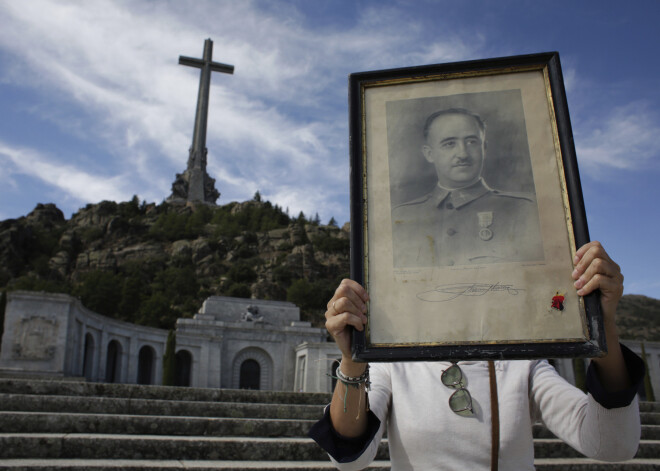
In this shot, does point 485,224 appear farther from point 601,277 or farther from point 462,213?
point 601,277

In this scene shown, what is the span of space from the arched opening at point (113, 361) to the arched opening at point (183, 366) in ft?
15.2

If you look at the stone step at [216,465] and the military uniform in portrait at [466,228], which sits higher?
the military uniform in portrait at [466,228]

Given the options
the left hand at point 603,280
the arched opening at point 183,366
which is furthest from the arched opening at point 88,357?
the left hand at point 603,280

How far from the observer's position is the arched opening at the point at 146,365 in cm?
3481

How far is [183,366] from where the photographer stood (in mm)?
34781

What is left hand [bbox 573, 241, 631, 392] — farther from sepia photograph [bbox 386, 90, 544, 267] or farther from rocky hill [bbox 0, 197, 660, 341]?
rocky hill [bbox 0, 197, 660, 341]

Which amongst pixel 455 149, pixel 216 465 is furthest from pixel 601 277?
pixel 216 465

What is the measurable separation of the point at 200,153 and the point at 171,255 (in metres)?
19.0

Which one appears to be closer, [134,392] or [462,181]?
[462,181]

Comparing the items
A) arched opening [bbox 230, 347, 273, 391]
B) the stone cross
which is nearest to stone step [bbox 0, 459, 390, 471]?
arched opening [bbox 230, 347, 273, 391]

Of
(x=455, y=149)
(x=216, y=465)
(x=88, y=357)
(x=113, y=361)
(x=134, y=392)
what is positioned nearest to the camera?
(x=455, y=149)

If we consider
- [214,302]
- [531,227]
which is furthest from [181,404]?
[214,302]

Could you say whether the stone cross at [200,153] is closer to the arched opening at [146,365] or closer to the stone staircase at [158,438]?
the arched opening at [146,365]

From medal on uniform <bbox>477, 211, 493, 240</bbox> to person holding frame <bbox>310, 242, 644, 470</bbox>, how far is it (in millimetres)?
310
